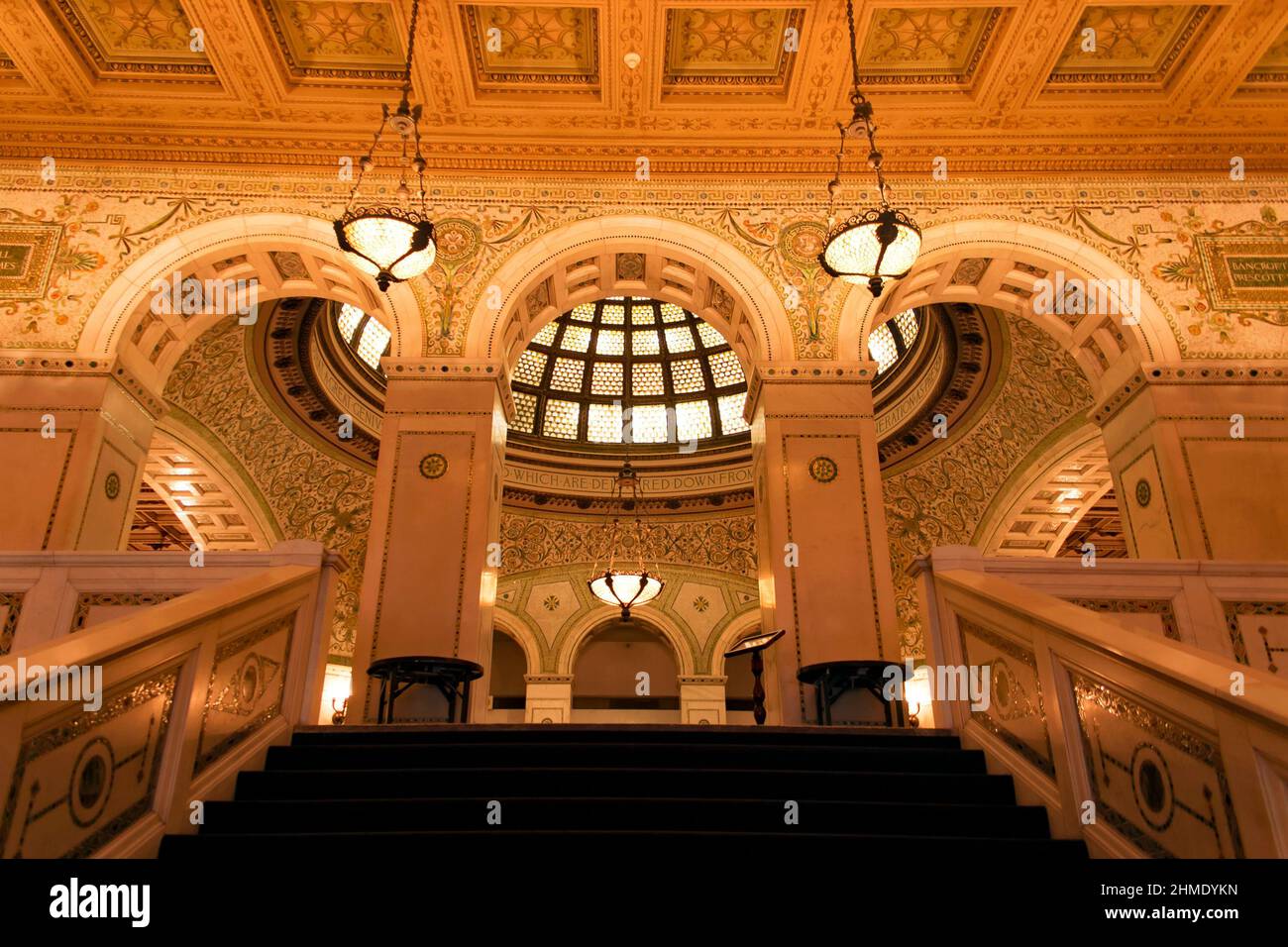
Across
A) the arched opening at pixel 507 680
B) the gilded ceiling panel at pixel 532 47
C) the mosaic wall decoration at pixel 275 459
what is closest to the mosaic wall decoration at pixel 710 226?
the gilded ceiling panel at pixel 532 47

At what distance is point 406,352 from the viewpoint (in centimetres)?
877

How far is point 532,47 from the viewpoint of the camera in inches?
346

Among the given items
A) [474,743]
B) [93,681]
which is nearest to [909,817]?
[474,743]

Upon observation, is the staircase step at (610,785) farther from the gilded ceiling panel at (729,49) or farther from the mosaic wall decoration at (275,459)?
the mosaic wall decoration at (275,459)

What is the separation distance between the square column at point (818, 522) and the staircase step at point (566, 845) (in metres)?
4.42

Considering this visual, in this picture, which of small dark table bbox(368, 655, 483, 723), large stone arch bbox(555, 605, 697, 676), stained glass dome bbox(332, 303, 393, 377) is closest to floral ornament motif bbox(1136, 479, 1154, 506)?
small dark table bbox(368, 655, 483, 723)

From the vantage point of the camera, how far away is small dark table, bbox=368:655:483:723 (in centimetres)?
691

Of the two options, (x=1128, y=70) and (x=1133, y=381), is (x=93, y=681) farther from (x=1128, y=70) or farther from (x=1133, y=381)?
(x=1128, y=70)

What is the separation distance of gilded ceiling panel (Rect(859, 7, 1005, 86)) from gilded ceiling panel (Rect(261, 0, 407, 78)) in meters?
4.61

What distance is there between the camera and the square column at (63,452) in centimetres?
782

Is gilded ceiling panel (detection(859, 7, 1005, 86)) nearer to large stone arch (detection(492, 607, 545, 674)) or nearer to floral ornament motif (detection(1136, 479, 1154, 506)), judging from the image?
floral ornament motif (detection(1136, 479, 1154, 506))

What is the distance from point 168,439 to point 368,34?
24.2 ft

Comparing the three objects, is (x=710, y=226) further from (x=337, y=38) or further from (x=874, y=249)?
(x=337, y=38)
